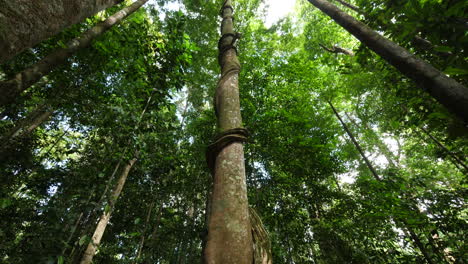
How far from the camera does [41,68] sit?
273cm

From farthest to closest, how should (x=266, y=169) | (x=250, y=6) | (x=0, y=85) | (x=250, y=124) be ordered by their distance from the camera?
(x=250, y=6), (x=266, y=169), (x=250, y=124), (x=0, y=85)

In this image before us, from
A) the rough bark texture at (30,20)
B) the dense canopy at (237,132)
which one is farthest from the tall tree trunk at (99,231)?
the rough bark texture at (30,20)

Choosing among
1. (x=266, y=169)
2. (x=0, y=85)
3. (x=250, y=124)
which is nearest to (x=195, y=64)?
(x=250, y=124)

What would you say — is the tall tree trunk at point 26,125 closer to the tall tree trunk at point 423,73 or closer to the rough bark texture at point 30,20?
the rough bark texture at point 30,20

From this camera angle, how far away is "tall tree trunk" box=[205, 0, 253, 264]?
107 cm

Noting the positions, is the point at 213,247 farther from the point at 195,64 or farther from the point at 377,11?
the point at 195,64

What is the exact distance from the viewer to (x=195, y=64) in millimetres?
8523

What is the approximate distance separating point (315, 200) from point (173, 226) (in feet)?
15.7

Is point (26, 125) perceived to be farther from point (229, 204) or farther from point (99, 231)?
point (229, 204)

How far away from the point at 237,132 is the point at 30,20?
5.22ft

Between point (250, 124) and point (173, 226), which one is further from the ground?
point (250, 124)

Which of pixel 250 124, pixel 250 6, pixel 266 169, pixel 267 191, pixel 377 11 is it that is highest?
pixel 250 6

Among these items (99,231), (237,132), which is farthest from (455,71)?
(99,231)

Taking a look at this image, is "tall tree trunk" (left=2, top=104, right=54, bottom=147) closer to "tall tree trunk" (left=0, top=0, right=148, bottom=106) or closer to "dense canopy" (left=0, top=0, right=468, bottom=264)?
"dense canopy" (left=0, top=0, right=468, bottom=264)
